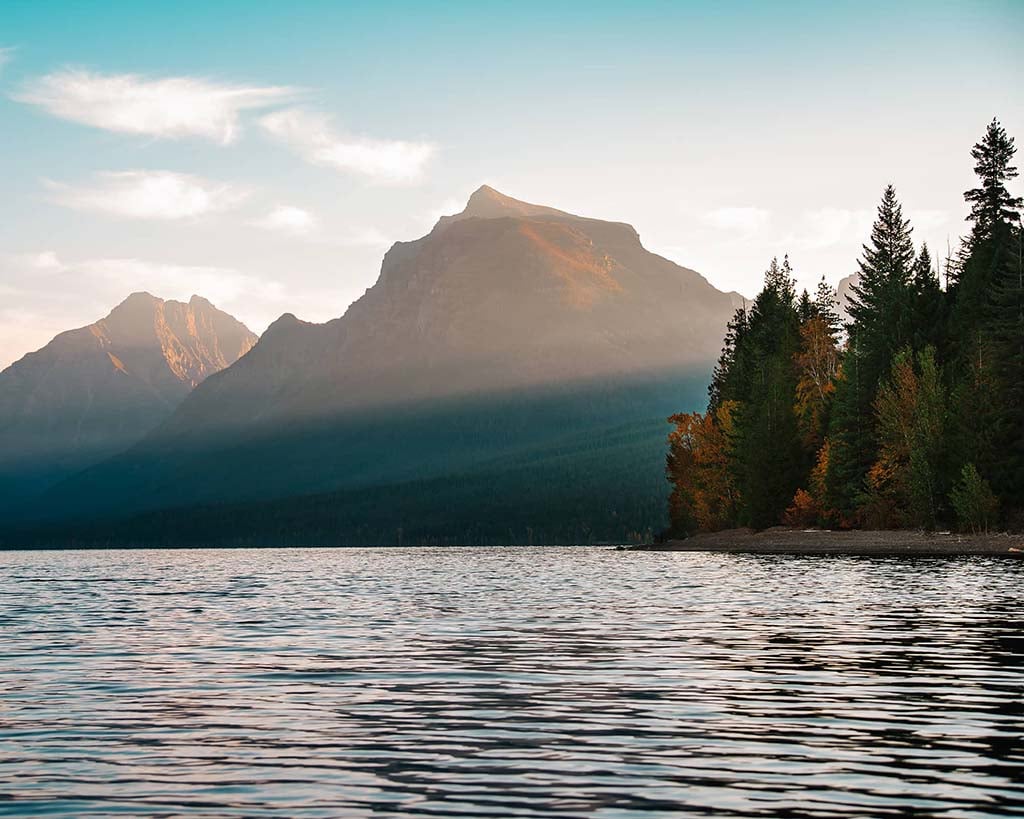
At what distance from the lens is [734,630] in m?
37.8

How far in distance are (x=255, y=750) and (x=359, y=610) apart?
33.4m

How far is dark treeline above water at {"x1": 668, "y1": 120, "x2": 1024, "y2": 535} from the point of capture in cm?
10300

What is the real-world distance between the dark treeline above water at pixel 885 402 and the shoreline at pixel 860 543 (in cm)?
215

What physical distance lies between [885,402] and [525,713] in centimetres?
9717

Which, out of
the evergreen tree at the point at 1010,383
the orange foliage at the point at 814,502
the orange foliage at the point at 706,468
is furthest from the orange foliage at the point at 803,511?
the evergreen tree at the point at 1010,383

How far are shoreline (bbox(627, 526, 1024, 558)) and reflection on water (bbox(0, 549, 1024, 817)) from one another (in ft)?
161

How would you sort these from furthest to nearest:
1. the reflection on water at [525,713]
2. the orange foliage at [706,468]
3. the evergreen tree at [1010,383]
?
the orange foliage at [706,468] → the evergreen tree at [1010,383] → the reflection on water at [525,713]

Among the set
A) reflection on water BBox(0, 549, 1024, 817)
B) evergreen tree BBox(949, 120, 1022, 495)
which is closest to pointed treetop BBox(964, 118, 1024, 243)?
evergreen tree BBox(949, 120, 1022, 495)

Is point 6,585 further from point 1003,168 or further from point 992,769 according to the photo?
point 1003,168

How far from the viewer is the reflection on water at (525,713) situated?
14734 millimetres

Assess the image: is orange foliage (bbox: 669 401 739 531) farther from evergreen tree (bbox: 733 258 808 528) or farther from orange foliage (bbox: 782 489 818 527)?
orange foliage (bbox: 782 489 818 527)

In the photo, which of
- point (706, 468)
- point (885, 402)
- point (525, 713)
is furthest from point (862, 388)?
point (525, 713)

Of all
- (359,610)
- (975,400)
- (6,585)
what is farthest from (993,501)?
(6,585)

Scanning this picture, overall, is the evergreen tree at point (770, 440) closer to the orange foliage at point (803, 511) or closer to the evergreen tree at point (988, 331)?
the orange foliage at point (803, 511)
